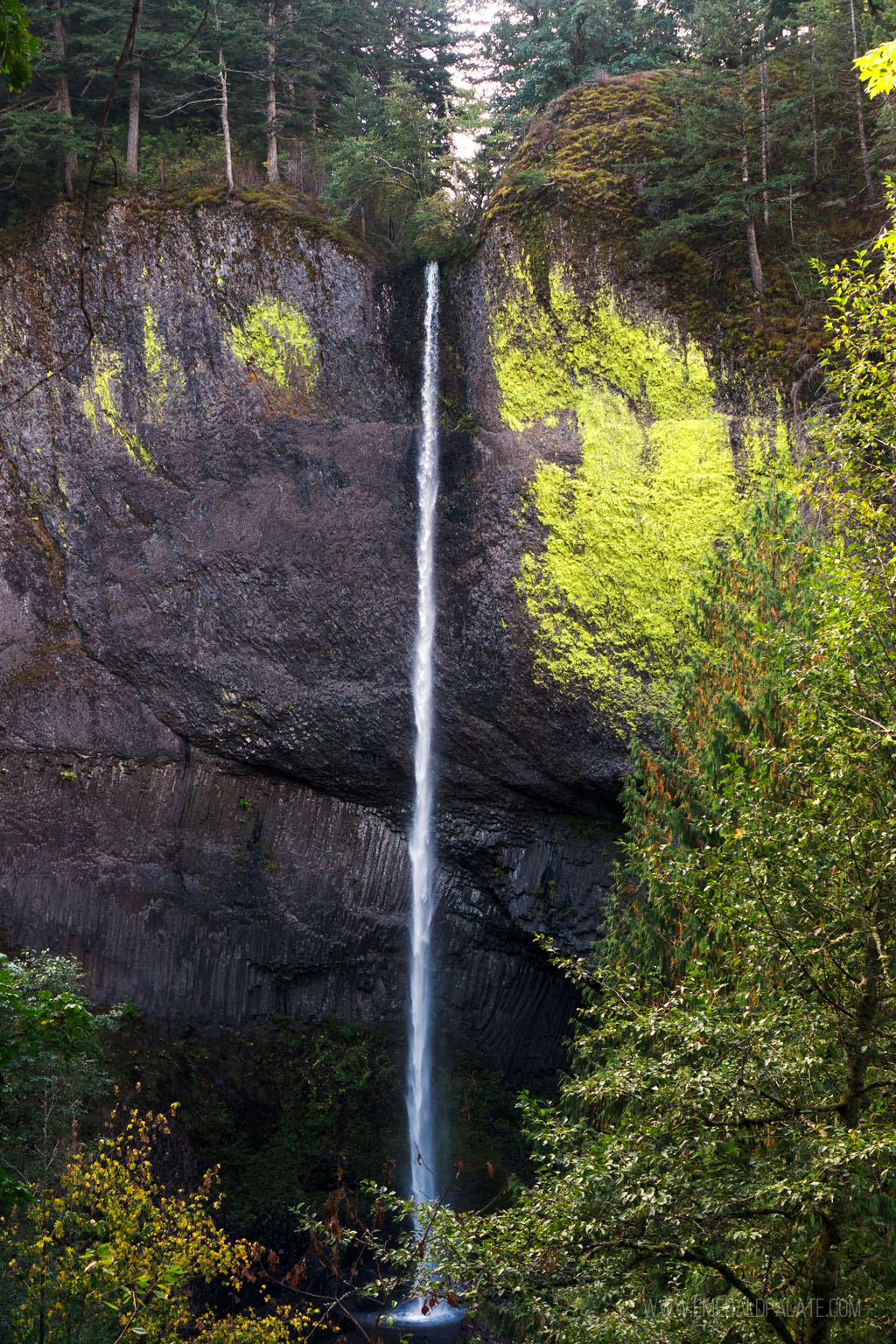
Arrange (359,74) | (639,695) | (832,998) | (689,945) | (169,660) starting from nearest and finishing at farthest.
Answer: (832,998)
(689,945)
(639,695)
(169,660)
(359,74)

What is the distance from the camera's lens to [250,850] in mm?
18375

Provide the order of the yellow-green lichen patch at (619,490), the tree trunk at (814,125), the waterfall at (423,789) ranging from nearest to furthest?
the yellow-green lichen patch at (619,490), the waterfall at (423,789), the tree trunk at (814,125)

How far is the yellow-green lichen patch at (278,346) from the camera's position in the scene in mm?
18781

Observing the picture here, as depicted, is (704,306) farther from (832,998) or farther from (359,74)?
(832,998)

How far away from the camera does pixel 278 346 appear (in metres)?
18.9

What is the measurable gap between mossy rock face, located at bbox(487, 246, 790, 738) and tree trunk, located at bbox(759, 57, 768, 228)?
2.92 meters

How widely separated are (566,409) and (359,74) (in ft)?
37.4

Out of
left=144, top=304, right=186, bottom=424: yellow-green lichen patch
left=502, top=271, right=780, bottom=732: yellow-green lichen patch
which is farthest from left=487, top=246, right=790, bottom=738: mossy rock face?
left=144, top=304, right=186, bottom=424: yellow-green lichen patch

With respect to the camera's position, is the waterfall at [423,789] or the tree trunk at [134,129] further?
the tree trunk at [134,129]

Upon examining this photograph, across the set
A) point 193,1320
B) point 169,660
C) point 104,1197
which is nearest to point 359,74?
point 169,660

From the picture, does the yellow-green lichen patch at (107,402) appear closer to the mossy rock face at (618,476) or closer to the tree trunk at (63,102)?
the tree trunk at (63,102)

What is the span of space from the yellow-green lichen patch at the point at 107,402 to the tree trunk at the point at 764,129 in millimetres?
12189

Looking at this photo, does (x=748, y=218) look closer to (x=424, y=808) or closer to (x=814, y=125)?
(x=814, y=125)

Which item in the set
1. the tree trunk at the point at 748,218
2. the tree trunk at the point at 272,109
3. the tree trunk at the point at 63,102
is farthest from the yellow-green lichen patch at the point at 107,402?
the tree trunk at the point at 748,218
